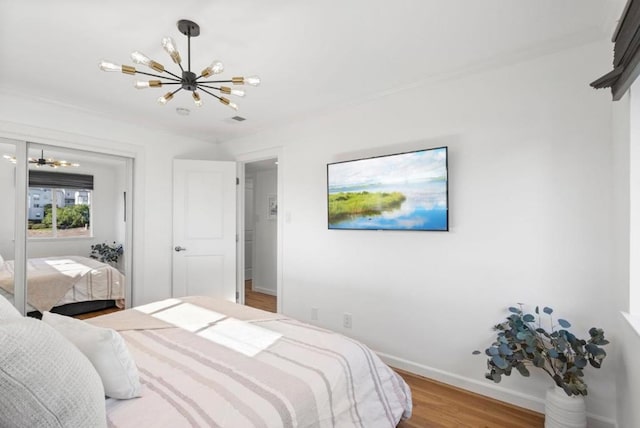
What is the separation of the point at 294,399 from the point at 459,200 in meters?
1.85

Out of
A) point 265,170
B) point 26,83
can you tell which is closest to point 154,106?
point 26,83

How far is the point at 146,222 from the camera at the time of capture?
11.9 ft

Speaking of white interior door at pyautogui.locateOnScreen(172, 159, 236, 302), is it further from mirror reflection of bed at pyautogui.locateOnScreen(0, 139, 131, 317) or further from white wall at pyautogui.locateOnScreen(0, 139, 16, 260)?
white wall at pyautogui.locateOnScreen(0, 139, 16, 260)

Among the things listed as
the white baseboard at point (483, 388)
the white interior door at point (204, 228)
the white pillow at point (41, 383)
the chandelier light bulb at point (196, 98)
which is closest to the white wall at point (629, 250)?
the white baseboard at point (483, 388)

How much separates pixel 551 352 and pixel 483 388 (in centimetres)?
73

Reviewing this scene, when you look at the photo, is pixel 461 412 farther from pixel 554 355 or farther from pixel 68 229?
pixel 68 229

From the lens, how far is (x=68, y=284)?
319 centimetres

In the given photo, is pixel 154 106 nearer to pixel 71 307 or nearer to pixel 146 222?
pixel 146 222

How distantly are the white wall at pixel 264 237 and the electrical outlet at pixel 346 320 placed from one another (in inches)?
101

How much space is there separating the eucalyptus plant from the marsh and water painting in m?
0.84

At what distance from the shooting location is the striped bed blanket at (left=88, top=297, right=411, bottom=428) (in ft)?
3.68

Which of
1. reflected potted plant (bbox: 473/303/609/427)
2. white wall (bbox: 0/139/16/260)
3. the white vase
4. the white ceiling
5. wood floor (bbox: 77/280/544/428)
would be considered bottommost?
wood floor (bbox: 77/280/544/428)

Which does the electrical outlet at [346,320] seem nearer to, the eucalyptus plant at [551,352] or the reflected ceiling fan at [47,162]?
the eucalyptus plant at [551,352]

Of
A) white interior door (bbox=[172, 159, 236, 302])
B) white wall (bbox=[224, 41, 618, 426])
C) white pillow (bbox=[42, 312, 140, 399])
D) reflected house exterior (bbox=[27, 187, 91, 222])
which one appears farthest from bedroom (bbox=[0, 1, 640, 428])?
white pillow (bbox=[42, 312, 140, 399])
